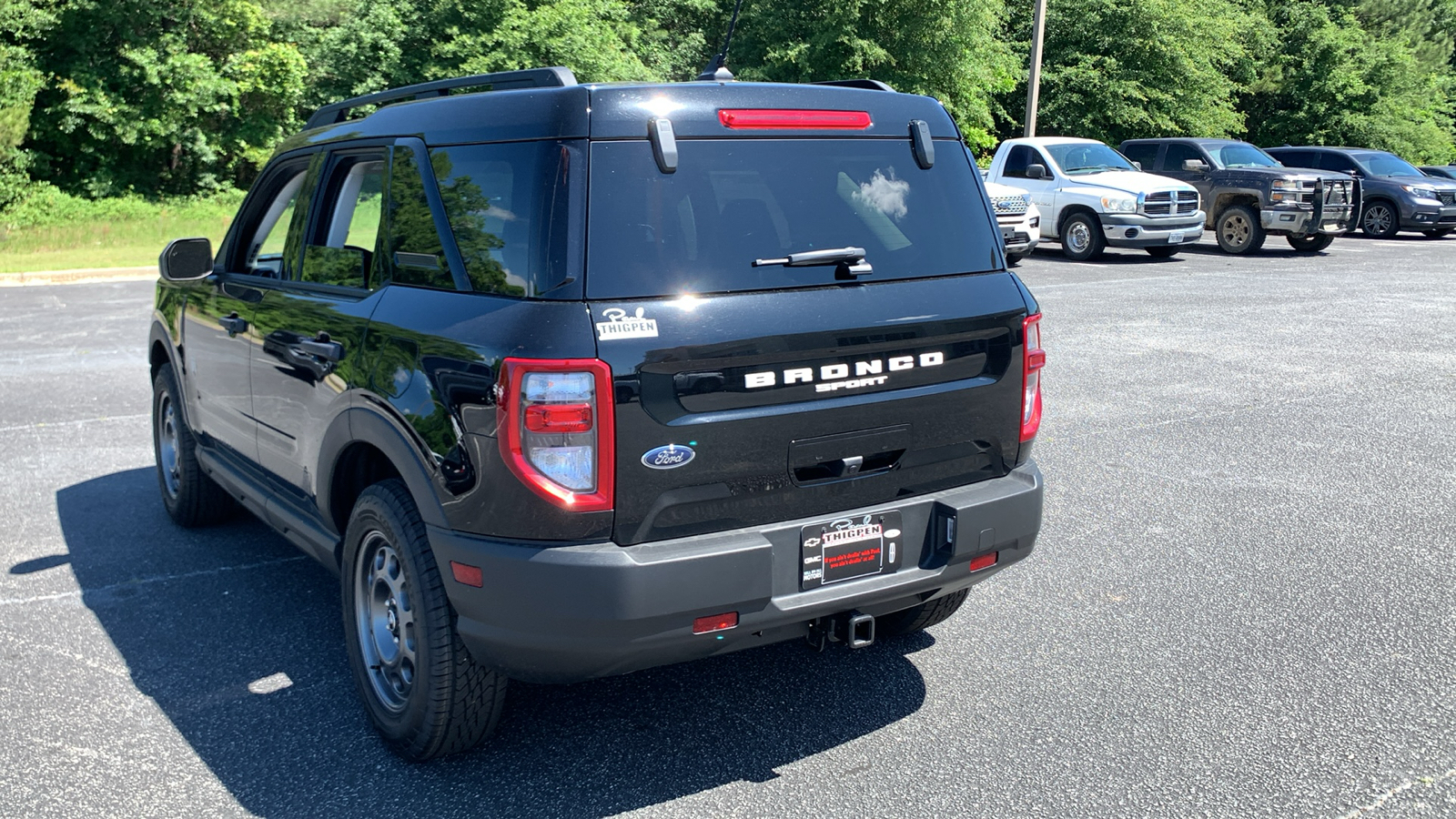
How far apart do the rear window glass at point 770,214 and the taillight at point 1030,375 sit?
0.78ft

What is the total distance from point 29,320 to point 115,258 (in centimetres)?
737

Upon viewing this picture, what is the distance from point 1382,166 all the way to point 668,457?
26.1m

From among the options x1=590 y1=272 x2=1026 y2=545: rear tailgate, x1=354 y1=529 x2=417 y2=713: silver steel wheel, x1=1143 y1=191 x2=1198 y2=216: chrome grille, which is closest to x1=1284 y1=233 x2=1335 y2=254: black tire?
x1=1143 y1=191 x2=1198 y2=216: chrome grille

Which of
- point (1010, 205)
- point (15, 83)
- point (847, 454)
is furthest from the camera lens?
point (15, 83)

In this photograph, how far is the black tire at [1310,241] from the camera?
20844 millimetres

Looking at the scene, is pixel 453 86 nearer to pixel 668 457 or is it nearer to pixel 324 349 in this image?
pixel 324 349

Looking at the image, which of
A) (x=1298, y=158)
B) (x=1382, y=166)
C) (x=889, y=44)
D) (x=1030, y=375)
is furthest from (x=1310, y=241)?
(x=1030, y=375)

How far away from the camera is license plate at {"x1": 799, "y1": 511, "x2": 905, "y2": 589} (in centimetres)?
329

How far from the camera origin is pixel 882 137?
366 centimetres

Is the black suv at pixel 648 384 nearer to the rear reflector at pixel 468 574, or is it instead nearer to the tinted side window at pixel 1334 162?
the rear reflector at pixel 468 574

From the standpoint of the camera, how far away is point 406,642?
11.7ft

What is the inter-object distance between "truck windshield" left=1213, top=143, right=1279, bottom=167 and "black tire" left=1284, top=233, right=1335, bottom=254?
1320 mm

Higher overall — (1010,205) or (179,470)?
(1010,205)

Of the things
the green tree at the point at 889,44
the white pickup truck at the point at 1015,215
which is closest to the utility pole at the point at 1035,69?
the green tree at the point at 889,44
